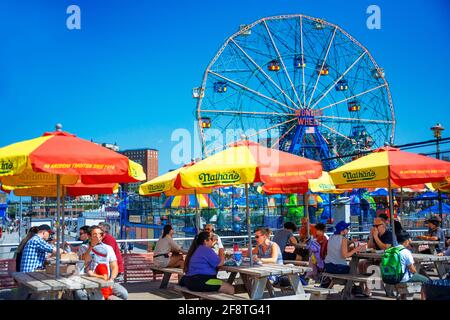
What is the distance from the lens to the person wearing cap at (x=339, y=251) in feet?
21.7

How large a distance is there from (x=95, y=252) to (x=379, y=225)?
4.04 meters

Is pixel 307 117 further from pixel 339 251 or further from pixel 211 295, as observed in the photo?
pixel 211 295

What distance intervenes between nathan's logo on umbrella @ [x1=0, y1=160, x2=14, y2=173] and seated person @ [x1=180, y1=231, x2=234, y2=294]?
2052mm

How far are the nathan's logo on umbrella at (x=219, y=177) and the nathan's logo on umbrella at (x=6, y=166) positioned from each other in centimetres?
209

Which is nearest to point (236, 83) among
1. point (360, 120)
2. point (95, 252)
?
point (360, 120)

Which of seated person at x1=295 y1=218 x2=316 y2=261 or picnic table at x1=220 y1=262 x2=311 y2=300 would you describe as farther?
seated person at x1=295 y1=218 x2=316 y2=261

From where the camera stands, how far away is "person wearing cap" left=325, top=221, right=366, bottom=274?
6.63 metres

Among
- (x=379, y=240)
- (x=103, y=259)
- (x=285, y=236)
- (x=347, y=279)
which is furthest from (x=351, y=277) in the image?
A: (x=103, y=259)

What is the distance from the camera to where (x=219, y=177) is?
617 cm

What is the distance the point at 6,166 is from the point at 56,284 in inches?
48.6

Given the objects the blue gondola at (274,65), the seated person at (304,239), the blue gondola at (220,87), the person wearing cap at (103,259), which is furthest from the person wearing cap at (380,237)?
the blue gondola at (274,65)

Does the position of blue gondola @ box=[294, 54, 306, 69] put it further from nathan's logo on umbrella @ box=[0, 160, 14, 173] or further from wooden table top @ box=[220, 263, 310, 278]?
nathan's logo on umbrella @ box=[0, 160, 14, 173]

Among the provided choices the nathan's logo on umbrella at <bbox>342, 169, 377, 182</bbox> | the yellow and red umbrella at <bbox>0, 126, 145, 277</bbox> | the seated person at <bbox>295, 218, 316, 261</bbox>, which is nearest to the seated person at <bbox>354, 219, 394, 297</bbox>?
the nathan's logo on umbrella at <bbox>342, 169, 377, 182</bbox>
